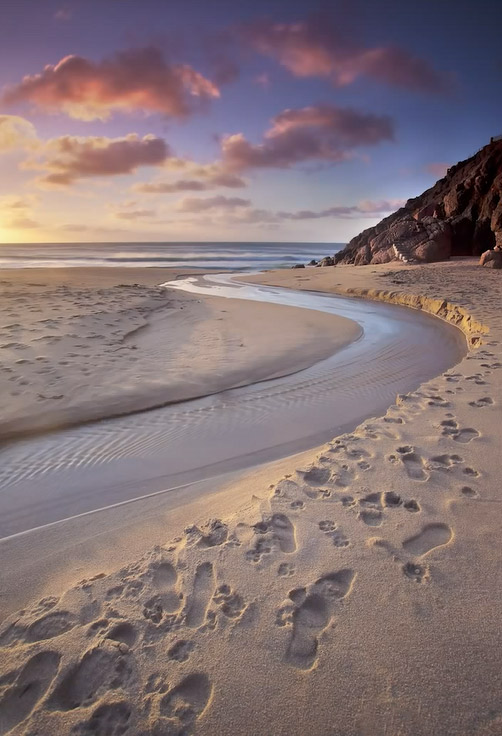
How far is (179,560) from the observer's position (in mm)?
2135

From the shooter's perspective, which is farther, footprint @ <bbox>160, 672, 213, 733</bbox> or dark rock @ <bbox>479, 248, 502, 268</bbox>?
dark rock @ <bbox>479, 248, 502, 268</bbox>

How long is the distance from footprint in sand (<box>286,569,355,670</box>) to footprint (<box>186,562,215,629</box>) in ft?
1.37

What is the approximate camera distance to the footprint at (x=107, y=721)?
4.58 ft

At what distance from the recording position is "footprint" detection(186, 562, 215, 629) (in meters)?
1.77

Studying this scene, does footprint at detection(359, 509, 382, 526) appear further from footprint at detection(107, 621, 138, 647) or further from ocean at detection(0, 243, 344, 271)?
ocean at detection(0, 243, 344, 271)

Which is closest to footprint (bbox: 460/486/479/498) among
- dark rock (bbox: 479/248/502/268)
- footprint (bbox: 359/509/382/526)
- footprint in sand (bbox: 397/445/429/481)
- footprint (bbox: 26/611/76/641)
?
footprint in sand (bbox: 397/445/429/481)

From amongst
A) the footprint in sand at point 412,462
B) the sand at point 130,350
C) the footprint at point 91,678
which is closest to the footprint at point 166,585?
the footprint at point 91,678

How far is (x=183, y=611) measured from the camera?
5.95 ft

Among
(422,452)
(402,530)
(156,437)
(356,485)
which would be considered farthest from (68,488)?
(422,452)

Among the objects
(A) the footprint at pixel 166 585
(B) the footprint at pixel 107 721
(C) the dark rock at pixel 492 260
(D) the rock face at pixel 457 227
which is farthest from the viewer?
(D) the rock face at pixel 457 227

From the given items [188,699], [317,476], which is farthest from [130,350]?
[188,699]

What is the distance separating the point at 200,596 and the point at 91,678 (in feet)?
1.74

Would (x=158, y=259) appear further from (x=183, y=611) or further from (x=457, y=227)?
(x=183, y=611)

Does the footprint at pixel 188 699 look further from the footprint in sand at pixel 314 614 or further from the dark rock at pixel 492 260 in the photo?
the dark rock at pixel 492 260
